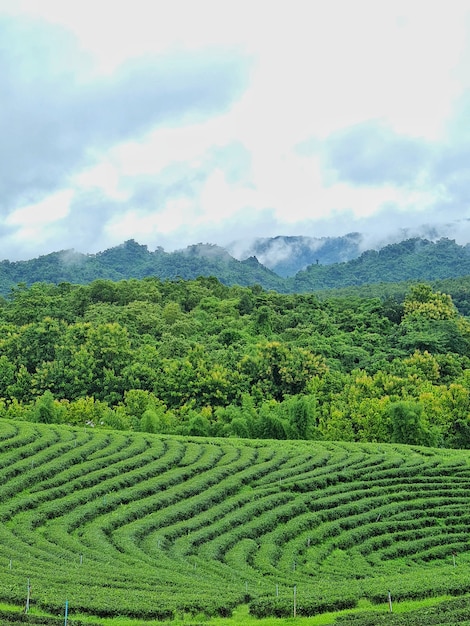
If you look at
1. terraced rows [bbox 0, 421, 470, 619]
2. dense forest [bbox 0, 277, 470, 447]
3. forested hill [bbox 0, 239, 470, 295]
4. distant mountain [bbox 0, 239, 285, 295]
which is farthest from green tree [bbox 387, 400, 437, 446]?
→ forested hill [bbox 0, 239, 470, 295]

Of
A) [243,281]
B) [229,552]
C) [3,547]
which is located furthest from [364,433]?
Answer: [243,281]

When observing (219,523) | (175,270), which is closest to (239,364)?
(219,523)

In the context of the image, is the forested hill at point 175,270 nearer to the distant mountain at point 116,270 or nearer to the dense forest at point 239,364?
the distant mountain at point 116,270

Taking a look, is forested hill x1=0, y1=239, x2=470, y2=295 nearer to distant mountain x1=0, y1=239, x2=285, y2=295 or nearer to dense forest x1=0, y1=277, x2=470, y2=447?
distant mountain x1=0, y1=239, x2=285, y2=295

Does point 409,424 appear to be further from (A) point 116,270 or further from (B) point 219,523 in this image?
(A) point 116,270

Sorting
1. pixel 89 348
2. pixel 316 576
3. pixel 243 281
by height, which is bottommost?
pixel 316 576

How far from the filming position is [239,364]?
72375 millimetres

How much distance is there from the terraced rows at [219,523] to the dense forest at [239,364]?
10.9 meters

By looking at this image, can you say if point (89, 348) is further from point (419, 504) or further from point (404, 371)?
point (419, 504)

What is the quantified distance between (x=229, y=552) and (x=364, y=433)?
32.1m

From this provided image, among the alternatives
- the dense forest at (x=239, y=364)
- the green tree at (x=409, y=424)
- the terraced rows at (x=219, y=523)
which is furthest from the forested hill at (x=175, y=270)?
the terraced rows at (x=219, y=523)

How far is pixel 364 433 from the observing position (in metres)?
Result: 58.6

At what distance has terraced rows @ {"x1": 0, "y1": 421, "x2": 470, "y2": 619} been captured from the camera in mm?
18969

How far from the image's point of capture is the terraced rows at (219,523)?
62.2 ft
